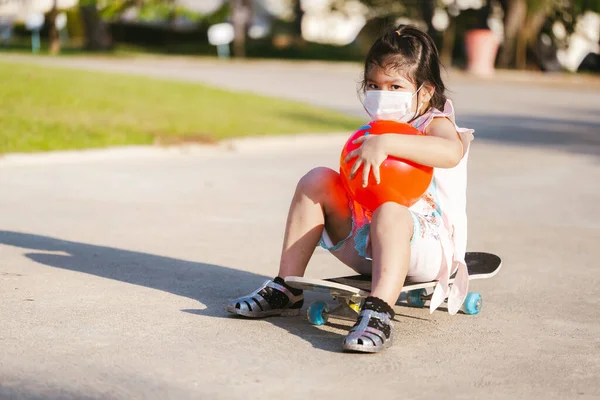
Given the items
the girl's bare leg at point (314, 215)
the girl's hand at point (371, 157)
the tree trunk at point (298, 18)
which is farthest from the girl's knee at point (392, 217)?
the tree trunk at point (298, 18)

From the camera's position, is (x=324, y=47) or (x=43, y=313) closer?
(x=43, y=313)

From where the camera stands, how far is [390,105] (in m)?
4.57

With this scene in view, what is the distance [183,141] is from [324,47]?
35.2 meters

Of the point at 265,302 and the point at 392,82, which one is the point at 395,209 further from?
the point at 265,302

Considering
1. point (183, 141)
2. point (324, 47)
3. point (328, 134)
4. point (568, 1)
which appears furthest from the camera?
point (324, 47)

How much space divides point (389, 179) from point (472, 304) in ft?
2.99

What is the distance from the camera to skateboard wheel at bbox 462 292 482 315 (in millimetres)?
4930

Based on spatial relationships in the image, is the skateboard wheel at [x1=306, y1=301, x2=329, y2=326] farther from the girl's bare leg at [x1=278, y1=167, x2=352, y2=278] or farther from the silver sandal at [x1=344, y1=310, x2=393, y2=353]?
the silver sandal at [x1=344, y1=310, x2=393, y2=353]

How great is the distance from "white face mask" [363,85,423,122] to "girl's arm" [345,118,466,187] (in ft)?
0.43

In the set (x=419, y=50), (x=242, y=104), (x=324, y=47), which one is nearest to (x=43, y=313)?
(x=419, y=50)

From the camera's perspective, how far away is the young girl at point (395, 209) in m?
4.30

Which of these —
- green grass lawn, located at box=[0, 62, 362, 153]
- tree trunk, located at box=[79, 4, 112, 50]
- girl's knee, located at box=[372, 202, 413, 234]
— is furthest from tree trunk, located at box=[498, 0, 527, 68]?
girl's knee, located at box=[372, 202, 413, 234]

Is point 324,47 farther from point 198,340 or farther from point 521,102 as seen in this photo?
point 198,340

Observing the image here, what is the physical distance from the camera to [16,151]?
1046cm
